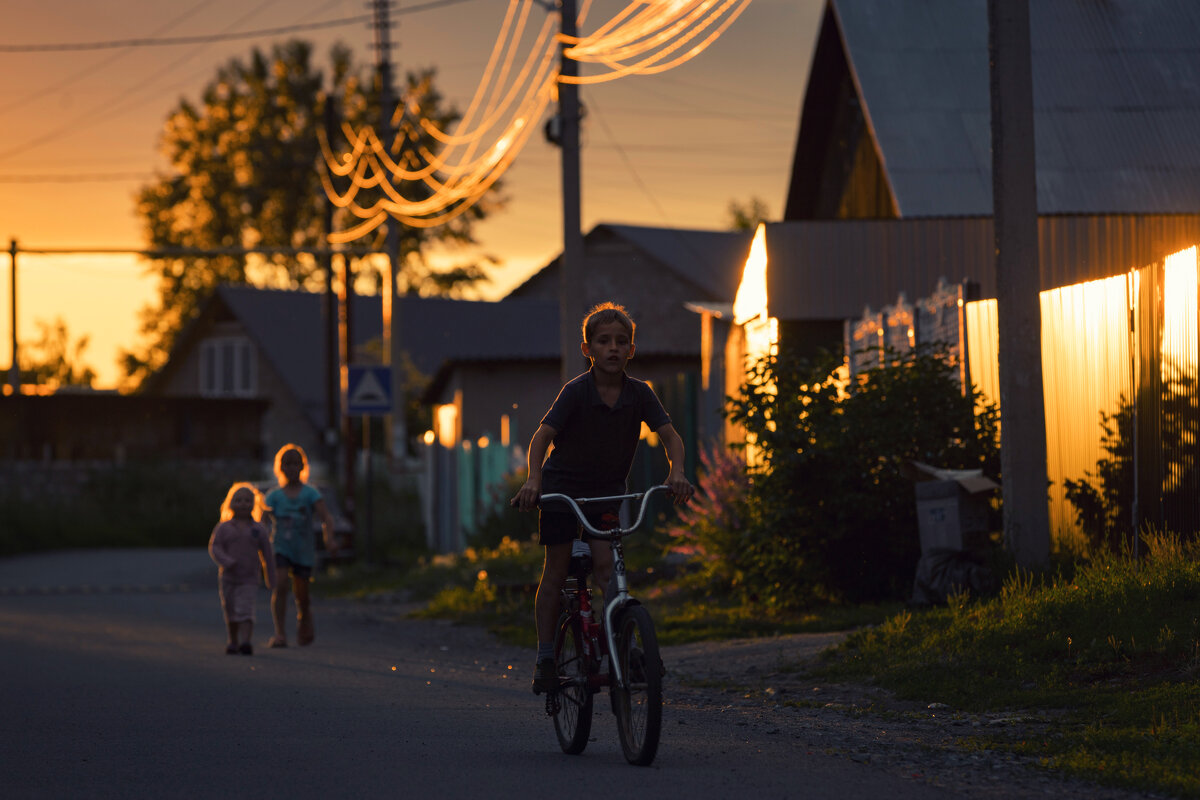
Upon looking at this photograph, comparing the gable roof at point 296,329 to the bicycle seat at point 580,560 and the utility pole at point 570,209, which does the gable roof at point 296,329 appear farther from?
the bicycle seat at point 580,560

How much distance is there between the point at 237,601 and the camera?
1279cm

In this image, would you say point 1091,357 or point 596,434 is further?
point 1091,357

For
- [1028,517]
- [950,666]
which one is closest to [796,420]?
[1028,517]

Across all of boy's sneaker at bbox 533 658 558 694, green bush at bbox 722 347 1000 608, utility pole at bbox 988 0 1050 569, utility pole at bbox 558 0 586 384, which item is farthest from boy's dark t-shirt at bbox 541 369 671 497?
utility pole at bbox 558 0 586 384

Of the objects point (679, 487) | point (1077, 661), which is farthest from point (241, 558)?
point (679, 487)

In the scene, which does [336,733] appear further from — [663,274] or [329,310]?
[663,274]

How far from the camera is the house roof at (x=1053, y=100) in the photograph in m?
20.3

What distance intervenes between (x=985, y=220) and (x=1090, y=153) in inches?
110

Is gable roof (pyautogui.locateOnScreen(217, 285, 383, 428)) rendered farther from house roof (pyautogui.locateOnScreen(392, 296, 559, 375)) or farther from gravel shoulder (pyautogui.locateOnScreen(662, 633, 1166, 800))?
gravel shoulder (pyautogui.locateOnScreen(662, 633, 1166, 800))

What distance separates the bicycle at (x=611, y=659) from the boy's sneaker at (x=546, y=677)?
0.04 metres

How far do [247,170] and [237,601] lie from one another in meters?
48.7

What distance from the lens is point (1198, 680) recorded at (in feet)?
25.3

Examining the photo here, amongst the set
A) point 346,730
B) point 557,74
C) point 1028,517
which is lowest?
point 346,730

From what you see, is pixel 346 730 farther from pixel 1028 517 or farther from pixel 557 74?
pixel 557 74
